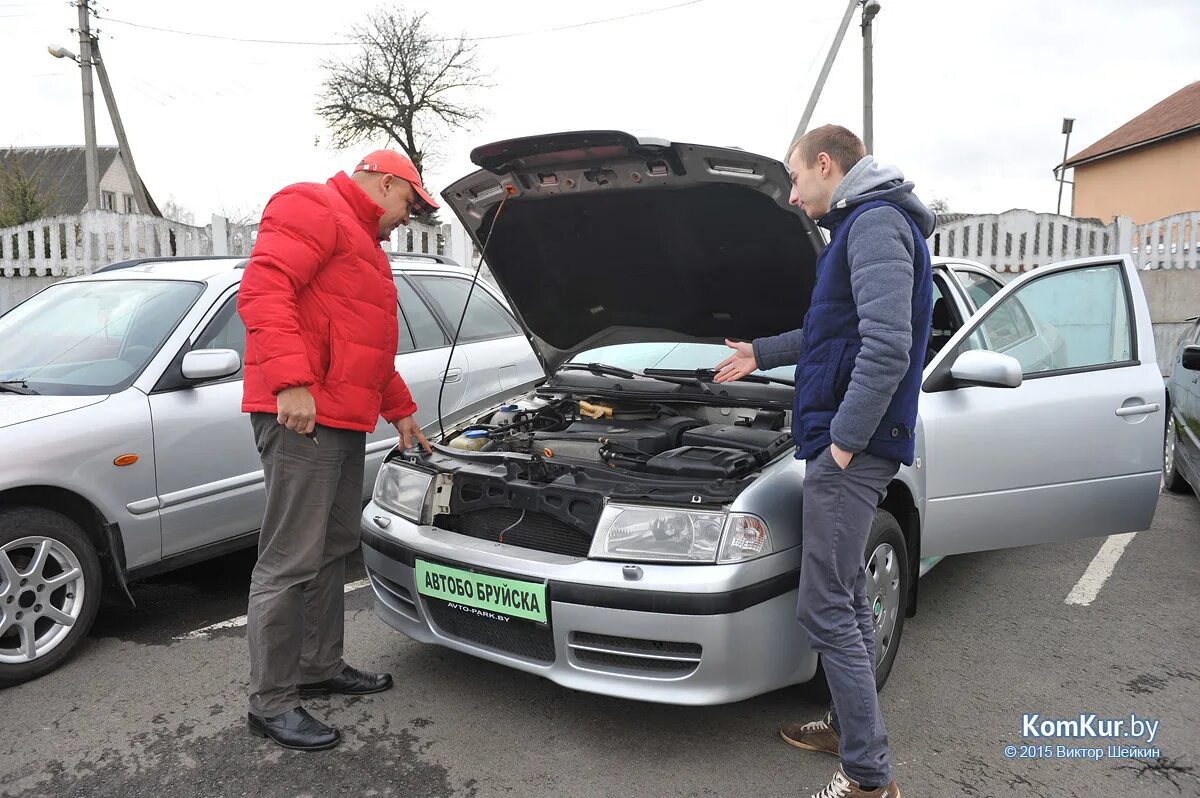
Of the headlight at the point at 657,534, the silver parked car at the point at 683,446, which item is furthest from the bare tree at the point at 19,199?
the headlight at the point at 657,534

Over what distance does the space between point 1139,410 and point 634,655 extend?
246cm

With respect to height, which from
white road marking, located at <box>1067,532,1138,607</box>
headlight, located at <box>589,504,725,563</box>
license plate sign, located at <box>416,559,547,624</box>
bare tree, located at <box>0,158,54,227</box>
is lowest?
white road marking, located at <box>1067,532,1138,607</box>

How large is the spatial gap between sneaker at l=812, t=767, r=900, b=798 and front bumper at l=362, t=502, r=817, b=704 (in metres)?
0.31

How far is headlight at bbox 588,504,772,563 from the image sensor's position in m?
2.57

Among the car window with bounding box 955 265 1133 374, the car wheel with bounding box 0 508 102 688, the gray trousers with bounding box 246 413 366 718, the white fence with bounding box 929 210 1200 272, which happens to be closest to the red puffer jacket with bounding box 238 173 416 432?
the gray trousers with bounding box 246 413 366 718

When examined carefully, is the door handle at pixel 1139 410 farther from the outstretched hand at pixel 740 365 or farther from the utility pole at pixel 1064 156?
the utility pole at pixel 1064 156

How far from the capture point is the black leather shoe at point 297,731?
279 centimetres

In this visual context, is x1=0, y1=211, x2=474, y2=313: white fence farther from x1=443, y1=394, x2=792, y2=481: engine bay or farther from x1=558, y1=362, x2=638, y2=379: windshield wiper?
x1=443, y1=394, x2=792, y2=481: engine bay

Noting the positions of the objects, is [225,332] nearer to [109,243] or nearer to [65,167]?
[109,243]

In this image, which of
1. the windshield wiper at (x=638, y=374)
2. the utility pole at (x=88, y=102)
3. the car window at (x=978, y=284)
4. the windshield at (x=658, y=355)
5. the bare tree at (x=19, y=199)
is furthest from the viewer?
the bare tree at (x=19, y=199)

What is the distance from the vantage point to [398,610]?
3.14 meters

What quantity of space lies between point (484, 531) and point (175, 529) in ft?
5.10

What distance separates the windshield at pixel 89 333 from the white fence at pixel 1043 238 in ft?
33.9

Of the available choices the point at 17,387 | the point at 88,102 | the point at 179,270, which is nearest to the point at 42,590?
the point at 17,387
